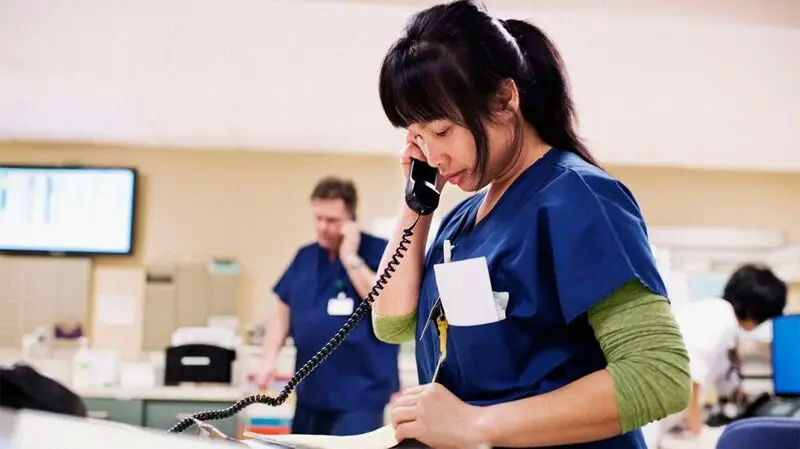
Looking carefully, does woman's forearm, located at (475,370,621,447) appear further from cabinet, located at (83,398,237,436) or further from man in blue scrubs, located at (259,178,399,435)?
cabinet, located at (83,398,237,436)

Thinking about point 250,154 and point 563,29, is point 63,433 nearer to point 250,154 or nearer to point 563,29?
point 563,29

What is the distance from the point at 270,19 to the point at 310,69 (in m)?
0.64

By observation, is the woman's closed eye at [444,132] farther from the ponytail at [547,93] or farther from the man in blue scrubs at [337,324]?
the man in blue scrubs at [337,324]

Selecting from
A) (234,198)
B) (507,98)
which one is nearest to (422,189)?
(507,98)

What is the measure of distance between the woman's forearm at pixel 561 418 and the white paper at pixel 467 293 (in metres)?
0.10

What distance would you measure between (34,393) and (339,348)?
215 centimetres

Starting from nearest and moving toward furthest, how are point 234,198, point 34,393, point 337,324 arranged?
1. point 34,393
2. point 337,324
3. point 234,198

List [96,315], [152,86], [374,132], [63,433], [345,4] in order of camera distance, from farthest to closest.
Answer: [96,315], [374,132], [152,86], [345,4], [63,433]

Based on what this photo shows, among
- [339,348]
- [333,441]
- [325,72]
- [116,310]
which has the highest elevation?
[325,72]

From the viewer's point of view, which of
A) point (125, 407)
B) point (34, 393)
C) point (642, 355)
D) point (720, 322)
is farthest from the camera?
point (125, 407)

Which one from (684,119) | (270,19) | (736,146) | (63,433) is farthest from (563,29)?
(63,433)

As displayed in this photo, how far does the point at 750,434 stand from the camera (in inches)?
57.0

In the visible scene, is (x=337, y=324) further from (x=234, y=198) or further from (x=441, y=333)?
(x=234, y=198)

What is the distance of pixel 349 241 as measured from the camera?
2844 mm
